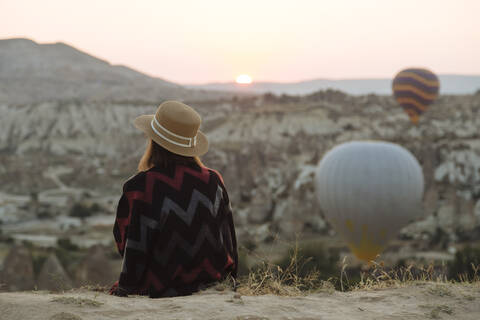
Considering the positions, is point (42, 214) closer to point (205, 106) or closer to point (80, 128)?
point (80, 128)

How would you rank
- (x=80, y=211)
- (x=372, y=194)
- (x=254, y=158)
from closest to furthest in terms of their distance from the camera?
(x=372, y=194), (x=80, y=211), (x=254, y=158)

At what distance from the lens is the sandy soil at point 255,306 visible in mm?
3014

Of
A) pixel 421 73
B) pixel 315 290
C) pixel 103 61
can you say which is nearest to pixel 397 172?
pixel 315 290

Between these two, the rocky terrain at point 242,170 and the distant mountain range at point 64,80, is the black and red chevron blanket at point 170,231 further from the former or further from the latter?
the distant mountain range at point 64,80

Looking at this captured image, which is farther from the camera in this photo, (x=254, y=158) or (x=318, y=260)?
(x=254, y=158)

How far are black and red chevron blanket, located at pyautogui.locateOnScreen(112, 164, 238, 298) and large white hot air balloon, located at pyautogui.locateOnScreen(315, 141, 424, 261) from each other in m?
17.7

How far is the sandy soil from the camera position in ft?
9.89

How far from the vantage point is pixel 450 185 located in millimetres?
33062

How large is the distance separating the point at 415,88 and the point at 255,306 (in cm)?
4579

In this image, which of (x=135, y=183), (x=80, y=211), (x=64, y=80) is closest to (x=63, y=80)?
(x=64, y=80)

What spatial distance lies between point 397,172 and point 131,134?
54380 millimetres

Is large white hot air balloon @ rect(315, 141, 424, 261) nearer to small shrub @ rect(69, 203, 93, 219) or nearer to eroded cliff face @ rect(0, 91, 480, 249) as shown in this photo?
eroded cliff face @ rect(0, 91, 480, 249)

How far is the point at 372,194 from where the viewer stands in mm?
20547

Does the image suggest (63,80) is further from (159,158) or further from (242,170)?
A: (159,158)
